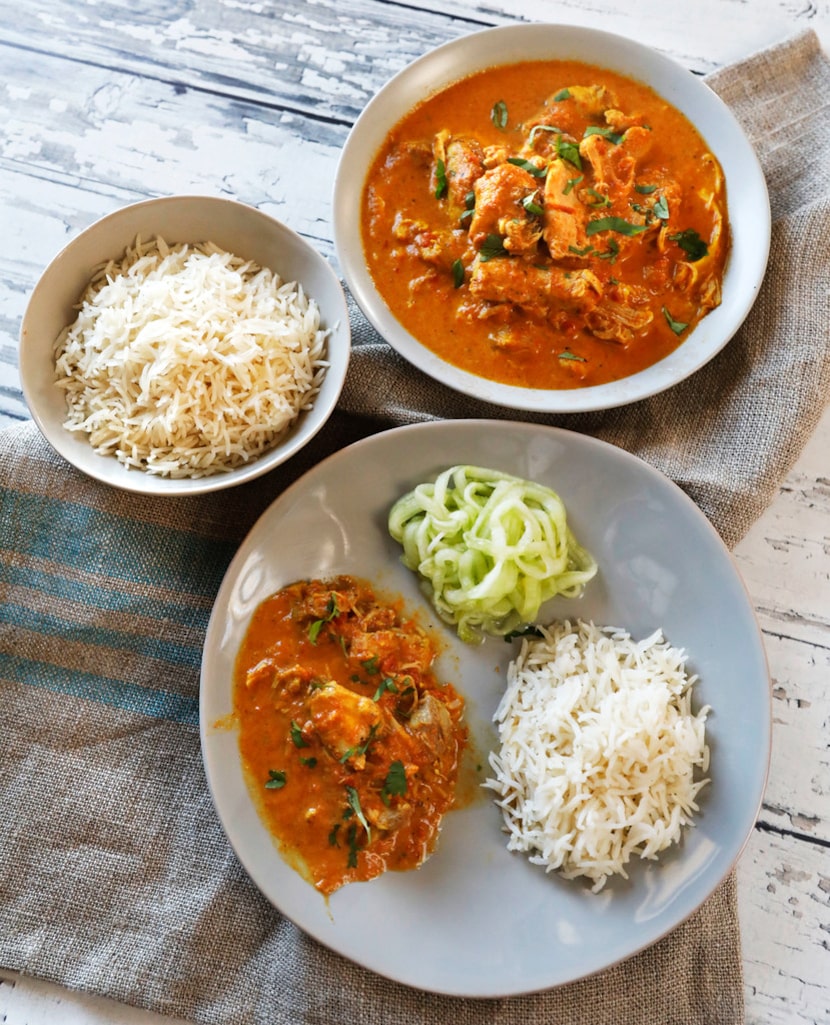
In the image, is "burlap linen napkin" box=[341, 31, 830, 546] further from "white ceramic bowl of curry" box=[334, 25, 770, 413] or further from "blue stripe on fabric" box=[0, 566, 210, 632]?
"blue stripe on fabric" box=[0, 566, 210, 632]

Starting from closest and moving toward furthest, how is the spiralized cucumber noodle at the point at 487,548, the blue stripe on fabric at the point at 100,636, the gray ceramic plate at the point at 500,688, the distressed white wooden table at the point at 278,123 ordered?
the gray ceramic plate at the point at 500,688 → the spiralized cucumber noodle at the point at 487,548 → the blue stripe on fabric at the point at 100,636 → the distressed white wooden table at the point at 278,123

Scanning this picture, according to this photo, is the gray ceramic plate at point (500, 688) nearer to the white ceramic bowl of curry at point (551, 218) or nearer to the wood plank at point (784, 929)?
the white ceramic bowl of curry at point (551, 218)

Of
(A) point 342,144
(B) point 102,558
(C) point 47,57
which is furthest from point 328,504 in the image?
(C) point 47,57

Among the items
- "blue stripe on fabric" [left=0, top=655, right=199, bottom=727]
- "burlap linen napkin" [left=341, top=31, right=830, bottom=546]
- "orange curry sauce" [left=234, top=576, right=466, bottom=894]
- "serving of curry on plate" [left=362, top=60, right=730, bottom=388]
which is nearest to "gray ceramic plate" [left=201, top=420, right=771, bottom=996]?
"orange curry sauce" [left=234, top=576, right=466, bottom=894]

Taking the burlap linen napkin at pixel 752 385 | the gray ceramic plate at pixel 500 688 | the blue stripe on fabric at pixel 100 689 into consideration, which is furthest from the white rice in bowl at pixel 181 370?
the blue stripe on fabric at pixel 100 689

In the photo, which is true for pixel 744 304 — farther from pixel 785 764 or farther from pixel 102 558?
pixel 102 558

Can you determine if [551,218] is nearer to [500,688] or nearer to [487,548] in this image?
[487,548]
